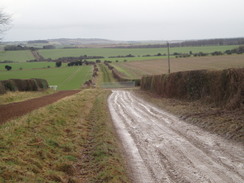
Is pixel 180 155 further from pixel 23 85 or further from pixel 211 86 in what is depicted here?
pixel 23 85

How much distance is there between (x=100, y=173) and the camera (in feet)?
28.4

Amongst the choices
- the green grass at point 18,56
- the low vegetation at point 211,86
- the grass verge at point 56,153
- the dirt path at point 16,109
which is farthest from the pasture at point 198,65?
the green grass at point 18,56

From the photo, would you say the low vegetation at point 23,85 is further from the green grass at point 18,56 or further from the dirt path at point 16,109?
the green grass at point 18,56

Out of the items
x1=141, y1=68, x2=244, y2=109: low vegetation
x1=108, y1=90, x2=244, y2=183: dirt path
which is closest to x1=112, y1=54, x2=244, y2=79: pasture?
x1=141, y1=68, x2=244, y2=109: low vegetation

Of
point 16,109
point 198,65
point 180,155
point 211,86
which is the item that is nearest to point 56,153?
point 180,155

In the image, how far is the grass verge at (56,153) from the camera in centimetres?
818

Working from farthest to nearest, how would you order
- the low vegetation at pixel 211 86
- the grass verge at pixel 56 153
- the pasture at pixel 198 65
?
the pasture at pixel 198 65
the low vegetation at pixel 211 86
the grass verge at pixel 56 153

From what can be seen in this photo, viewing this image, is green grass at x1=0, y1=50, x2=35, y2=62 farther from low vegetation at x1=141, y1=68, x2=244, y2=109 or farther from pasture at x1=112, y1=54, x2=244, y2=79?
low vegetation at x1=141, y1=68, x2=244, y2=109

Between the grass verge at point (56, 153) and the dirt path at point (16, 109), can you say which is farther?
the dirt path at point (16, 109)

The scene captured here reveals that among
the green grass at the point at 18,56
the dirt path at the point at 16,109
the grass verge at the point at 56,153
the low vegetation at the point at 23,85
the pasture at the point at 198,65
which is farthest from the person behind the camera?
the green grass at the point at 18,56

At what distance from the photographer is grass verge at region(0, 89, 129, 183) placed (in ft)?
26.8

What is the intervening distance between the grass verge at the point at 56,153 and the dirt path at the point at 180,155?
0.72 metres

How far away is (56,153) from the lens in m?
10.6

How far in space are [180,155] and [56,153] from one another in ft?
14.0
